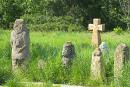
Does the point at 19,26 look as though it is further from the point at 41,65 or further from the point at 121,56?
the point at 121,56

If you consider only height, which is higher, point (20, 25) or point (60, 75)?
point (20, 25)

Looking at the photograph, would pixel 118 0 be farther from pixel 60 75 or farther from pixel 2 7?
pixel 60 75

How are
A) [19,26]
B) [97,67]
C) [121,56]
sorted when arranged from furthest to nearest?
[19,26] < [97,67] < [121,56]

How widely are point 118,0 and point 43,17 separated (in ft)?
17.8

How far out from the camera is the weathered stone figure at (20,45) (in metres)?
13.2

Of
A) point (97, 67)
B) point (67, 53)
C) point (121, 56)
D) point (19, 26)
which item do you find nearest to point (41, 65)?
point (67, 53)

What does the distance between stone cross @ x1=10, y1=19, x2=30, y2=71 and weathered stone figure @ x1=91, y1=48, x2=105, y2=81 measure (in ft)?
6.49

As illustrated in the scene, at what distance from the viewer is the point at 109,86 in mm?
11336

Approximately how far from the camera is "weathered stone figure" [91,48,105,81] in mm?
12156

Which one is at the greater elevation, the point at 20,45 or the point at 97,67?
the point at 20,45

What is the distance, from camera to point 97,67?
40.1ft

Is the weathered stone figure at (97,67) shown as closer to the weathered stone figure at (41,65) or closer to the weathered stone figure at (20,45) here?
the weathered stone figure at (41,65)

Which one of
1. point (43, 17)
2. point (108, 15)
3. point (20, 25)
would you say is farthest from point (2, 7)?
point (20, 25)

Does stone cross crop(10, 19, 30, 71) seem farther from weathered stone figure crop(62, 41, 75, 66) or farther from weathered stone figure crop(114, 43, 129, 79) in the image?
weathered stone figure crop(114, 43, 129, 79)
